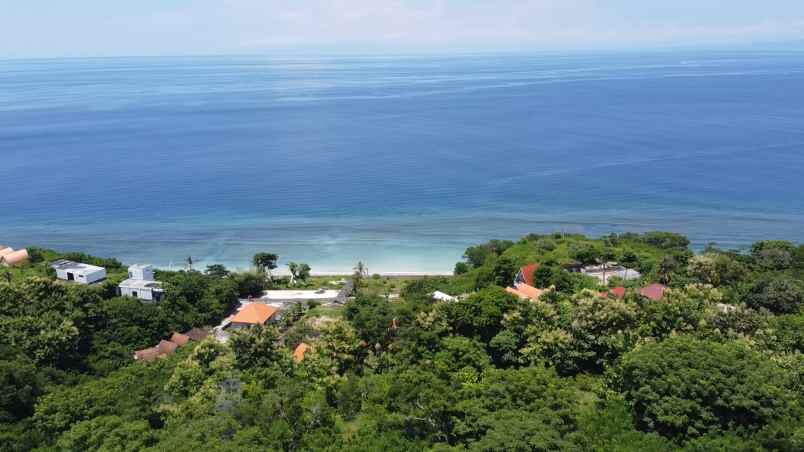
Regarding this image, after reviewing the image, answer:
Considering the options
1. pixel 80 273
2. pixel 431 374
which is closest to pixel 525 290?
pixel 431 374

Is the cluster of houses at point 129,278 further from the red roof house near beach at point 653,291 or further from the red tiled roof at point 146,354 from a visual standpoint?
the red roof house near beach at point 653,291

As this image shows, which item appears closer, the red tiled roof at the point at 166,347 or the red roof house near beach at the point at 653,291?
the red tiled roof at the point at 166,347

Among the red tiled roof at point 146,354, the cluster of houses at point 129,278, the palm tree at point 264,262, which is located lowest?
the red tiled roof at point 146,354

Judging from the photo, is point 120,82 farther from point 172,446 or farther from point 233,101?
point 172,446

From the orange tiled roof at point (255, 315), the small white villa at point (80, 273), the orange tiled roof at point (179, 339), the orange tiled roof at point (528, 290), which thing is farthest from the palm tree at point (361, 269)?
the small white villa at point (80, 273)

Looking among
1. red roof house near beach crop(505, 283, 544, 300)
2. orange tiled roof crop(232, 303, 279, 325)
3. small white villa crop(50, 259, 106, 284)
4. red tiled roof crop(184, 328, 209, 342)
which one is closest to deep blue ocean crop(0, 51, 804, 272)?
small white villa crop(50, 259, 106, 284)

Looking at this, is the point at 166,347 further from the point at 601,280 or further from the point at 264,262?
the point at 601,280

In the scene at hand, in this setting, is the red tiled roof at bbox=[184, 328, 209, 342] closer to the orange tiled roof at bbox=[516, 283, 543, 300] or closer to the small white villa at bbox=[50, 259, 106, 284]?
the small white villa at bbox=[50, 259, 106, 284]

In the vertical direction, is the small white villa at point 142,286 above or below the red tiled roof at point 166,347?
above
